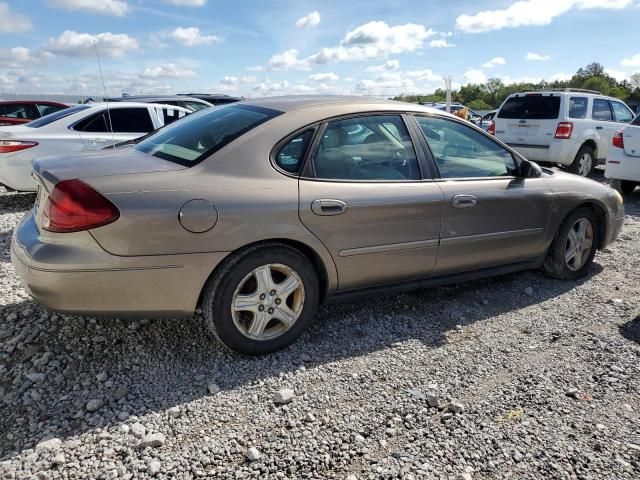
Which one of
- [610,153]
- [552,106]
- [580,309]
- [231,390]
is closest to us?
[231,390]

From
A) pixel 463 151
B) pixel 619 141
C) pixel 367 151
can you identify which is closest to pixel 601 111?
pixel 619 141

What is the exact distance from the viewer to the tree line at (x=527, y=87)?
183ft

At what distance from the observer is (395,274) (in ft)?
11.3

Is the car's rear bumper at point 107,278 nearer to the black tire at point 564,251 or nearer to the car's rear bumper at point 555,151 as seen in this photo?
the black tire at point 564,251

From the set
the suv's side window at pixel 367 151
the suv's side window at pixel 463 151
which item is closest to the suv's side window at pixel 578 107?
the suv's side window at pixel 463 151

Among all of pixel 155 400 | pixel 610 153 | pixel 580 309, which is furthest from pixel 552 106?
pixel 155 400

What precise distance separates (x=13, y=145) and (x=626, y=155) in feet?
28.3

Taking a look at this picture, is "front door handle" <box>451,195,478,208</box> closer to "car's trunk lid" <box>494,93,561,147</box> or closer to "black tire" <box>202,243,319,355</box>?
"black tire" <box>202,243,319,355</box>

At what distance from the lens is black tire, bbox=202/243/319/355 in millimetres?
2840

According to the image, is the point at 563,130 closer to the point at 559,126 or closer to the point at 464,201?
the point at 559,126

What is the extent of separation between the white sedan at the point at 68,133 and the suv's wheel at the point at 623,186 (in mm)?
7187

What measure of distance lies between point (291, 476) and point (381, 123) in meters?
2.27

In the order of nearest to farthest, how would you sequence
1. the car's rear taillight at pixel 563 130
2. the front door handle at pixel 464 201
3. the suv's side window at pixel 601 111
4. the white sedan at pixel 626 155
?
1. the front door handle at pixel 464 201
2. the white sedan at pixel 626 155
3. the car's rear taillight at pixel 563 130
4. the suv's side window at pixel 601 111

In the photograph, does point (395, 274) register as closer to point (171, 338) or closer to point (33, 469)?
point (171, 338)
